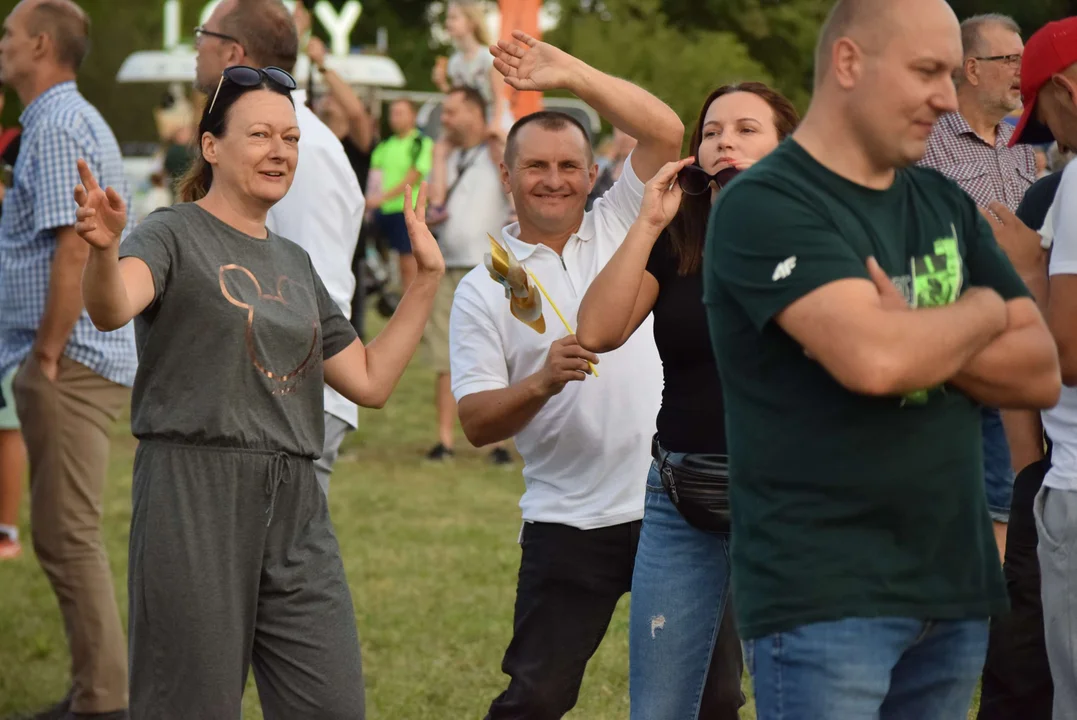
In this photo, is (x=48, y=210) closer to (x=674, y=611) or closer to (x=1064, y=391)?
(x=674, y=611)

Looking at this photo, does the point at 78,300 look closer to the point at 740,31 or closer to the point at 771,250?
the point at 771,250

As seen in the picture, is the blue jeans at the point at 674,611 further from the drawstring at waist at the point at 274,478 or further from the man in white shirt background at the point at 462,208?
the man in white shirt background at the point at 462,208

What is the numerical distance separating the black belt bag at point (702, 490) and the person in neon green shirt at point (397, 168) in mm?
10052

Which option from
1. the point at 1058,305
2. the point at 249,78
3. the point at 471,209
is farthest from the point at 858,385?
the point at 471,209

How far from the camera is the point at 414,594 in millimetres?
7656

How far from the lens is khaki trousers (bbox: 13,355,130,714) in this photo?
5660 millimetres

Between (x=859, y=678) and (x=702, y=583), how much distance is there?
1231 mm

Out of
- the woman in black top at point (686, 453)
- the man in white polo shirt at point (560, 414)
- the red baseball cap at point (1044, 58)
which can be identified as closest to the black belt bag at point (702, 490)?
the woman in black top at point (686, 453)

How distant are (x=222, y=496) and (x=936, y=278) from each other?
1.95 m

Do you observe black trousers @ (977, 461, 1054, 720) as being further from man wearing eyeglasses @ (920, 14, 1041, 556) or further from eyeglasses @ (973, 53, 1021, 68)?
eyeglasses @ (973, 53, 1021, 68)

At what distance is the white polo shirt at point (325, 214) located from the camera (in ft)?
16.7

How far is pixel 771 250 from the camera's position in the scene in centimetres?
270

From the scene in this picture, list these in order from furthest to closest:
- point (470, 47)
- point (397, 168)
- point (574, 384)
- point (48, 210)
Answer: point (397, 168) < point (470, 47) < point (48, 210) < point (574, 384)

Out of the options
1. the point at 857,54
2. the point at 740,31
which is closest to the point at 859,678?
the point at 857,54
